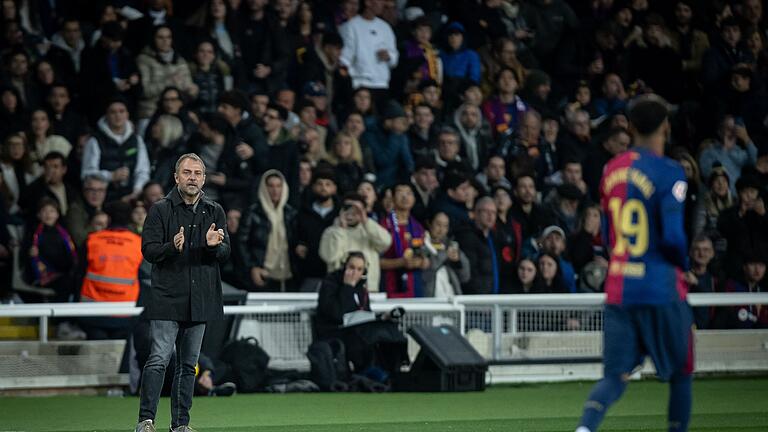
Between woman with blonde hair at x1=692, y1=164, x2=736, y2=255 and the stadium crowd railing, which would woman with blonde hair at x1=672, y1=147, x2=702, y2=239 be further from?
the stadium crowd railing

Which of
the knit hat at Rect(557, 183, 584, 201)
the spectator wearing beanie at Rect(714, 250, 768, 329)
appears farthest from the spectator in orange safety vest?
the spectator wearing beanie at Rect(714, 250, 768, 329)

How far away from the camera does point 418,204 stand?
16.8 m

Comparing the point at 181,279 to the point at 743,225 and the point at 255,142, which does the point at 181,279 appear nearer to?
the point at 255,142

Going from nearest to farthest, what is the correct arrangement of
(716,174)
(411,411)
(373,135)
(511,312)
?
(411,411) < (511,312) < (373,135) < (716,174)

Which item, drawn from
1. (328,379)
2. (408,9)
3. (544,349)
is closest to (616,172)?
(328,379)

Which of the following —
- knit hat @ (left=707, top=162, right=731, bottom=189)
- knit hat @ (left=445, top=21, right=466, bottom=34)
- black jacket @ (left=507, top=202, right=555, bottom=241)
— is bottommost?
black jacket @ (left=507, top=202, right=555, bottom=241)

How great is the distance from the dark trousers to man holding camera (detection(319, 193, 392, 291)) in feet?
17.6

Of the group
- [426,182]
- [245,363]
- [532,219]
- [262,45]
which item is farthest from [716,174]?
[245,363]

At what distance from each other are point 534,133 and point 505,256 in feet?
8.95

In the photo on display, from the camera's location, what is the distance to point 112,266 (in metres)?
14.4

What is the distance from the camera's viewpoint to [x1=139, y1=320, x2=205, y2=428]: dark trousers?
9.48 m

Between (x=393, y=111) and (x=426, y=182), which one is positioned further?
(x=393, y=111)

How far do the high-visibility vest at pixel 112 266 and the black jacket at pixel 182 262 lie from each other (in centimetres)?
472

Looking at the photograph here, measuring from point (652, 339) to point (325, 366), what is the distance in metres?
7.21
